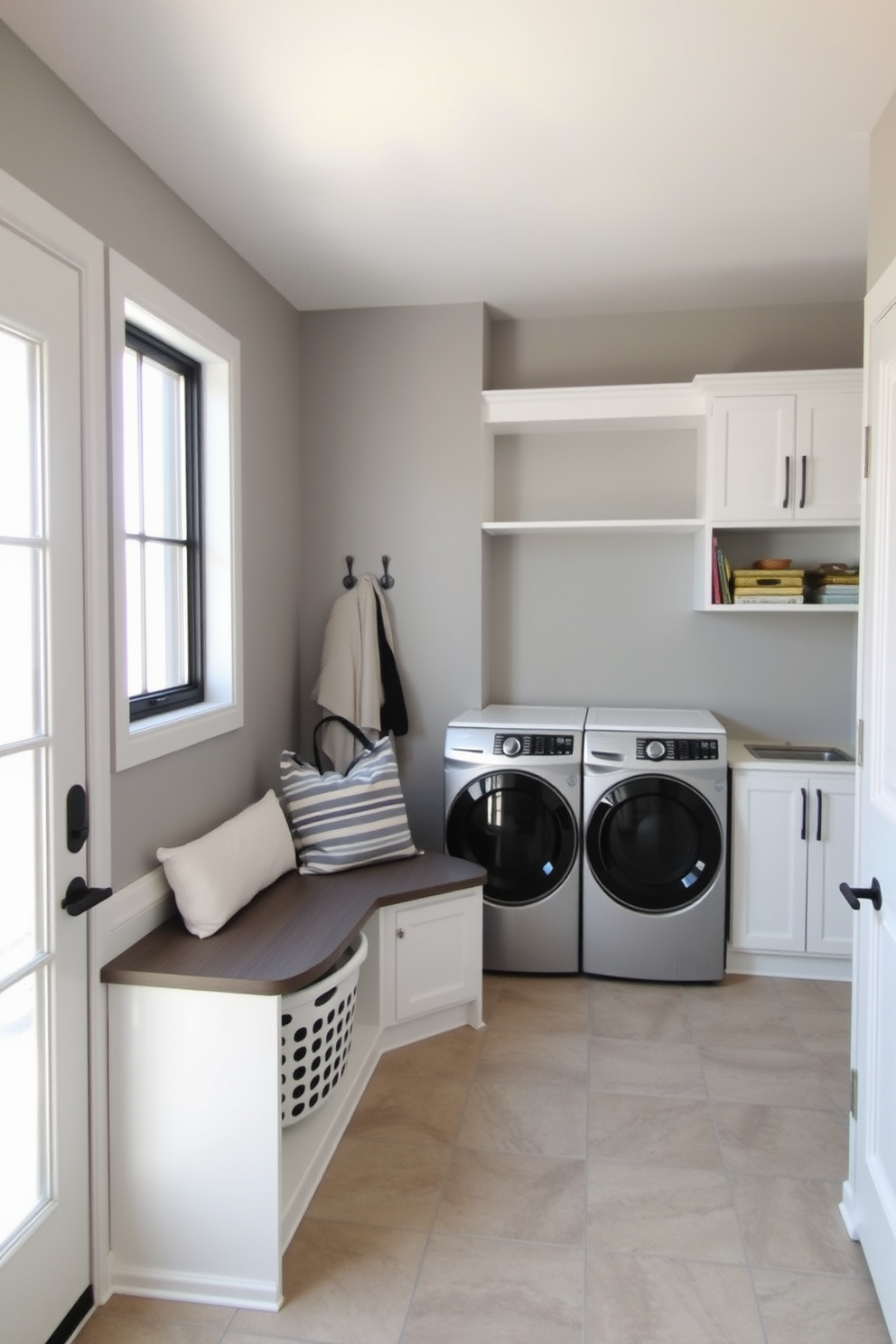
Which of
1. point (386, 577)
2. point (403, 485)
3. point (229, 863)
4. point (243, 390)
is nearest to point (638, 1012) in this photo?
point (229, 863)

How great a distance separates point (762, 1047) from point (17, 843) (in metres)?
2.37

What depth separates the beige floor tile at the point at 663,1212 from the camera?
2.10 m

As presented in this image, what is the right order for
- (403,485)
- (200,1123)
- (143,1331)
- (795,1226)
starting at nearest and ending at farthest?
(143,1331) < (200,1123) < (795,1226) < (403,485)

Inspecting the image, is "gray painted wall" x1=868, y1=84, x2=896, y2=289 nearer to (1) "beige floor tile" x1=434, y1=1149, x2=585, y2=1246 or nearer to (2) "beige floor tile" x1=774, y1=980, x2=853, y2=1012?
(1) "beige floor tile" x1=434, y1=1149, x2=585, y2=1246

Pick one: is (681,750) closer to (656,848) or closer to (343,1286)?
(656,848)

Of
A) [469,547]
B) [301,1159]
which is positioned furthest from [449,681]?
[301,1159]

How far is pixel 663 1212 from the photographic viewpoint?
222 cm

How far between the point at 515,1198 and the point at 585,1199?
0.17m

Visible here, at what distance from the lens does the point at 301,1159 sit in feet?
7.49

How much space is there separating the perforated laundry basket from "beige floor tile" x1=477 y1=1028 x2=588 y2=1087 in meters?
0.57

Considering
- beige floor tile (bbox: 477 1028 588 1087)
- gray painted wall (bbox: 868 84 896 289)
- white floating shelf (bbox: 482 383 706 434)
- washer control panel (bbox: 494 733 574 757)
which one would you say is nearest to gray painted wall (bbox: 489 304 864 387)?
white floating shelf (bbox: 482 383 706 434)

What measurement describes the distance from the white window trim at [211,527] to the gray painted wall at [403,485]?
824 millimetres

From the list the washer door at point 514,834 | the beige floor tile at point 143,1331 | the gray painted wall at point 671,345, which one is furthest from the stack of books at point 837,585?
the beige floor tile at point 143,1331

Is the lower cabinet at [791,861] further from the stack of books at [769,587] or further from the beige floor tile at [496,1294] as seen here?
the beige floor tile at [496,1294]
